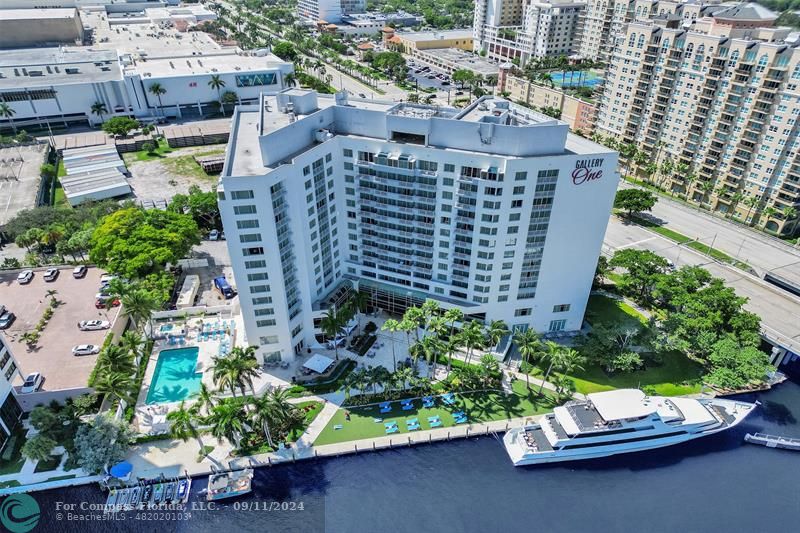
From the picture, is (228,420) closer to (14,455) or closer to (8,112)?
(14,455)

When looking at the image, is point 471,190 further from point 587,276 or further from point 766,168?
point 766,168

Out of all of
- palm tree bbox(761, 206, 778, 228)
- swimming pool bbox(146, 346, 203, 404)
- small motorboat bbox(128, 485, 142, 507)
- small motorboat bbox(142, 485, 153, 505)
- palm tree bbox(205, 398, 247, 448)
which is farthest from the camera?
palm tree bbox(761, 206, 778, 228)

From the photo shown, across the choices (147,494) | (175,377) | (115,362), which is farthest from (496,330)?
(115,362)

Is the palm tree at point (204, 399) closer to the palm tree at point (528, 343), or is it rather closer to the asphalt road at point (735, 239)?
the palm tree at point (528, 343)

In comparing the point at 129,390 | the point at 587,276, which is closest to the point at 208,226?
the point at 129,390

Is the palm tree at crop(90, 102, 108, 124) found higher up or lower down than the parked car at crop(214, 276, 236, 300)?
higher up

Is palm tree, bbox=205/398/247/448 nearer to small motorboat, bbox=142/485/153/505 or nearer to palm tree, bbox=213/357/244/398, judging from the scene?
palm tree, bbox=213/357/244/398

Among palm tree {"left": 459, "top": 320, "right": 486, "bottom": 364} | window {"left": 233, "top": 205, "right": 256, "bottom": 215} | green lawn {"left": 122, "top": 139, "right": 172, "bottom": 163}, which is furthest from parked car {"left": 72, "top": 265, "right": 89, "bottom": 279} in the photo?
palm tree {"left": 459, "top": 320, "right": 486, "bottom": 364}

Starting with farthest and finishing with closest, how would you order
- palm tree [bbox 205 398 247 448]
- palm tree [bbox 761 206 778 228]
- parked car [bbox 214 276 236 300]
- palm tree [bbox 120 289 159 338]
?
palm tree [bbox 761 206 778 228]
parked car [bbox 214 276 236 300]
palm tree [bbox 120 289 159 338]
palm tree [bbox 205 398 247 448]
